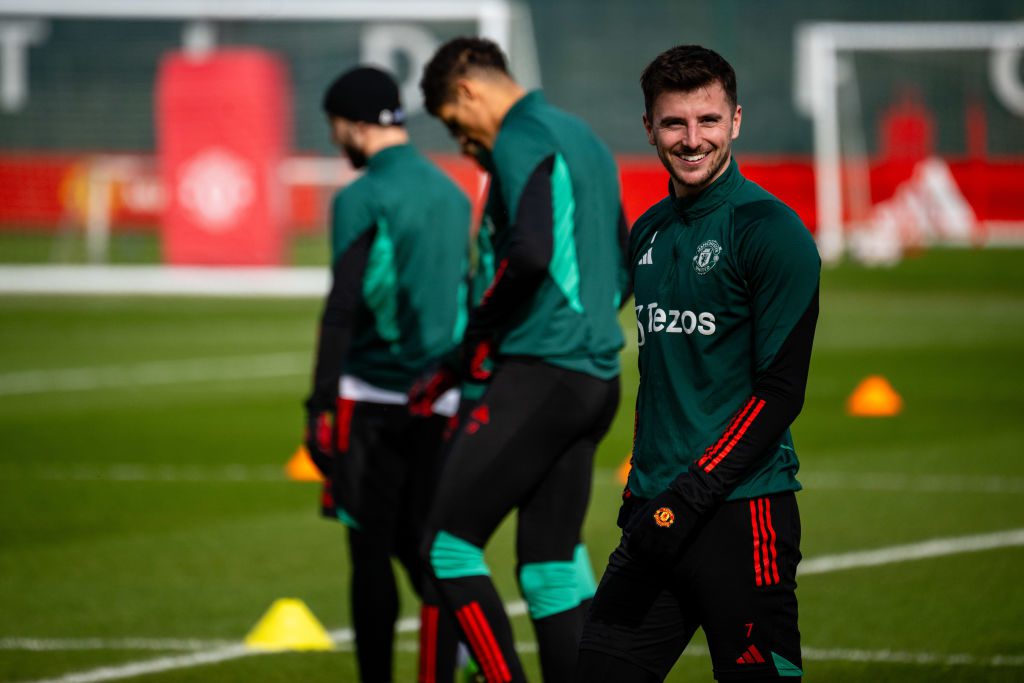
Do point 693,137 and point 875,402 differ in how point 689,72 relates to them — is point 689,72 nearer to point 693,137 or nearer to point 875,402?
point 693,137

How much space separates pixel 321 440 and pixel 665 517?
232 centimetres

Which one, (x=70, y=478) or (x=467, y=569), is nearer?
(x=467, y=569)

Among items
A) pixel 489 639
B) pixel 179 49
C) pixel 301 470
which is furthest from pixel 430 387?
pixel 179 49

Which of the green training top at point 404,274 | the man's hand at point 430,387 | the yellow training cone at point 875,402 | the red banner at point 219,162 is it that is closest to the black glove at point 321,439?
the green training top at point 404,274

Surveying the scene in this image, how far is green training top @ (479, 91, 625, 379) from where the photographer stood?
487cm

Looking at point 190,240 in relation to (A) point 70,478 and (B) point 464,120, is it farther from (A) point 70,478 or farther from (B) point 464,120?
(B) point 464,120

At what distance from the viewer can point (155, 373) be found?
16.3 metres

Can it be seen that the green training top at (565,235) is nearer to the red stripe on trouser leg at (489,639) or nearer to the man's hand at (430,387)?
the man's hand at (430,387)

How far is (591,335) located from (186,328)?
1632cm

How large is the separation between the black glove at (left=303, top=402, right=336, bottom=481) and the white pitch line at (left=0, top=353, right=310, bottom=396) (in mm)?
9858

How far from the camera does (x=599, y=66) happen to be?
43.2 meters

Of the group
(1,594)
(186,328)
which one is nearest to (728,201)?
(1,594)

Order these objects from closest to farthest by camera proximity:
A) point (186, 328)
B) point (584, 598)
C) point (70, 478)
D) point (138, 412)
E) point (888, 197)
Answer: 1. point (584, 598)
2. point (70, 478)
3. point (138, 412)
4. point (186, 328)
5. point (888, 197)

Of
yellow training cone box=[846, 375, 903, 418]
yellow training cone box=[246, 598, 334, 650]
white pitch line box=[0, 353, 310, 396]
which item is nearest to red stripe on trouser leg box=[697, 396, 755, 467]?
yellow training cone box=[246, 598, 334, 650]
